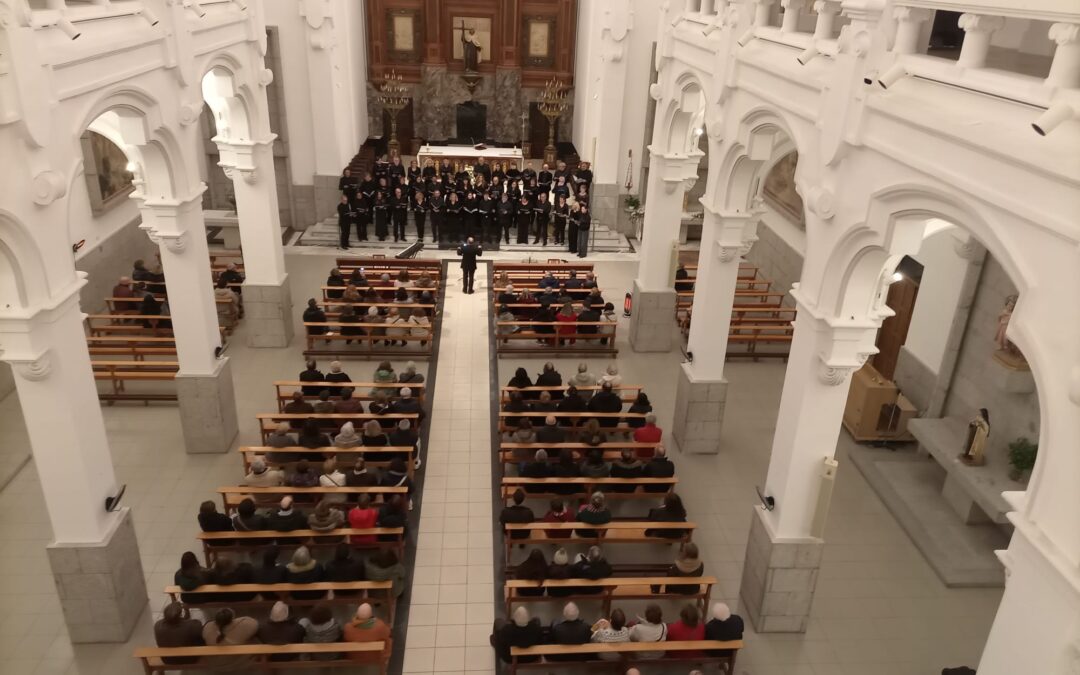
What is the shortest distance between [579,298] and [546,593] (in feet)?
26.4

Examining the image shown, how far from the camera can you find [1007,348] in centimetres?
970

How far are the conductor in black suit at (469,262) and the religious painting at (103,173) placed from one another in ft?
23.6

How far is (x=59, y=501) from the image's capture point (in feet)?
24.2

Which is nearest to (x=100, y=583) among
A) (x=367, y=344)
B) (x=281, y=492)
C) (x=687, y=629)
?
(x=281, y=492)

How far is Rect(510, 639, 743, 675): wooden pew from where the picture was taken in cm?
734

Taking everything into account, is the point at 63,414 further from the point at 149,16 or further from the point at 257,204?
the point at 257,204

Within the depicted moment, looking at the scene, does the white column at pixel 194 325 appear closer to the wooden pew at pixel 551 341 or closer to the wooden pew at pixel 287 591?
the wooden pew at pixel 287 591

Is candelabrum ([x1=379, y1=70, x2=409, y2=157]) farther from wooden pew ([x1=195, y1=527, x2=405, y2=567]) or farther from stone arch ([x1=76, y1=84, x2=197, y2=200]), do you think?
wooden pew ([x1=195, y1=527, x2=405, y2=567])

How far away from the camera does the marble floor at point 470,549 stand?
26.6 ft

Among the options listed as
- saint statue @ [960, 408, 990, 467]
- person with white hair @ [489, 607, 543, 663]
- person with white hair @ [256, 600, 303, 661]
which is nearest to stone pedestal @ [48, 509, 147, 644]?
person with white hair @ [256, 600, 303, 661]

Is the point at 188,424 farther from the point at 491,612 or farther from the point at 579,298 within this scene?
the point at 579,298

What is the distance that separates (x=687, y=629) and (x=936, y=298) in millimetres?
6903

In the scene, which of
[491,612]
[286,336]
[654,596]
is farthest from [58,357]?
[286,336]

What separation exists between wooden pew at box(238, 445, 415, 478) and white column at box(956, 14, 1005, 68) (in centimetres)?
758
